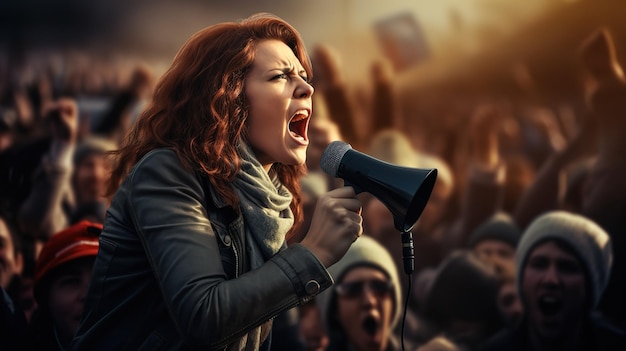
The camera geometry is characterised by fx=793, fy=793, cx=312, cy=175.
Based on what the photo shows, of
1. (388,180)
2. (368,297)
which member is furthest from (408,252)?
(368,297)

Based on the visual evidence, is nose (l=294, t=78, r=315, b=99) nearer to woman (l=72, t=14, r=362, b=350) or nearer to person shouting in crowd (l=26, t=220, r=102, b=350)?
woman (l=72, t=14, r=362, b=350)

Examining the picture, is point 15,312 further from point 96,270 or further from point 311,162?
point 311,162

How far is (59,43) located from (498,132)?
2.76 m

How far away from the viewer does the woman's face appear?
1962 mm

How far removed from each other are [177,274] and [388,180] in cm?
51

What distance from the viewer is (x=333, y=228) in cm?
178

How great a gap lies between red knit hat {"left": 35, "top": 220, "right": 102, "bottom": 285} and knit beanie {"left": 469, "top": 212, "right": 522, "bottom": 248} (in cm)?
230

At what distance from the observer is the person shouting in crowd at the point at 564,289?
3900mm

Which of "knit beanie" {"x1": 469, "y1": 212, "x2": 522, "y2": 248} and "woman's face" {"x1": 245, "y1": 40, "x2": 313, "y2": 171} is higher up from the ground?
"woman's face" {"x1": 245, "y1": 40, "x2": 313, "y2": 171}

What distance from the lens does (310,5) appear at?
4863mm

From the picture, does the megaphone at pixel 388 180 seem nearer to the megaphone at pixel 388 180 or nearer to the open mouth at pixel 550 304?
the megaphone at pixel 388 180

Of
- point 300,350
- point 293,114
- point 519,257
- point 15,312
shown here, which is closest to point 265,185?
point 293,114

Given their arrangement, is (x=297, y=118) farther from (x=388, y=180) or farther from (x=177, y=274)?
(x=177, y=274)

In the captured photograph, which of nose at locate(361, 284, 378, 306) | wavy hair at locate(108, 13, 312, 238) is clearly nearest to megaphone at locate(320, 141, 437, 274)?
wavy hair at locate(108, 13, 312, 238)
